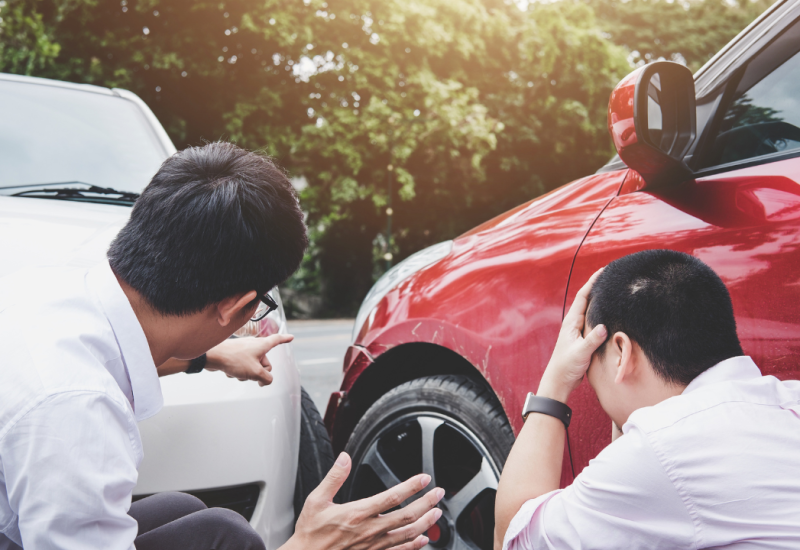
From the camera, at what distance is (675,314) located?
1211 millimetres

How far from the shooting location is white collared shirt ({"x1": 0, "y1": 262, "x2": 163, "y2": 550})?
956 millimetres

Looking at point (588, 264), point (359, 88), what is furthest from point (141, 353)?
point (359, 88)

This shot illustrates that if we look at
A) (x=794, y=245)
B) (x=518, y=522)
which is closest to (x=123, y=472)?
(x=518, y=522)

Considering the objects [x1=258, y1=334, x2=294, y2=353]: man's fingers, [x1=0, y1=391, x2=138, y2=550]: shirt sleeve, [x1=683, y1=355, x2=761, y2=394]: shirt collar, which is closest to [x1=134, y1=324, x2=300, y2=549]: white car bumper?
[x1=258, y1=334, x2=294, y2=353]: man's fingers

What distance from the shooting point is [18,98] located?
273 cm

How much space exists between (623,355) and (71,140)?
7.72 ft

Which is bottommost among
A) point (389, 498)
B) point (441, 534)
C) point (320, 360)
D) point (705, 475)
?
point (320, 360)

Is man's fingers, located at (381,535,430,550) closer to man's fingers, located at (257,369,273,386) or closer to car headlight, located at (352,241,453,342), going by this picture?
man's fingers, located at (257,369,273,386)

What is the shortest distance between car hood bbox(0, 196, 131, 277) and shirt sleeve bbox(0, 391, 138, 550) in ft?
2.26

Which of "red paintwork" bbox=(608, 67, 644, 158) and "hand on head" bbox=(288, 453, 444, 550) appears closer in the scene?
"hand on head" bbox=(288, 453, 444, 550)

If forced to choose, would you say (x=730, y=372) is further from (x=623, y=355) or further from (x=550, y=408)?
(x=550, y=408)

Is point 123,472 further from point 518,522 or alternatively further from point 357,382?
point 357,382

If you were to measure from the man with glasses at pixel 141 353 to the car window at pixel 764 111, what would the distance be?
109cm

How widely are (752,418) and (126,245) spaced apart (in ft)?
3.79
